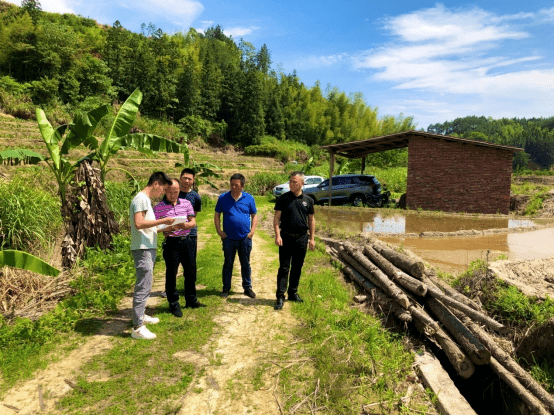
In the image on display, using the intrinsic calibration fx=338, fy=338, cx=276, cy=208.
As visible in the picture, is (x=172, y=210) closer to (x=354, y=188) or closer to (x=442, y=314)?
(x=442, y=314)

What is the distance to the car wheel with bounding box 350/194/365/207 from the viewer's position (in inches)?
705

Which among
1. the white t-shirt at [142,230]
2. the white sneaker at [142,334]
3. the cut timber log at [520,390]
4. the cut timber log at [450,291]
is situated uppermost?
the white t-shirt at [142,230]

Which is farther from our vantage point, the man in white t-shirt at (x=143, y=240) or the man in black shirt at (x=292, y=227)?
the man in black shirt at (x=292, y=227)

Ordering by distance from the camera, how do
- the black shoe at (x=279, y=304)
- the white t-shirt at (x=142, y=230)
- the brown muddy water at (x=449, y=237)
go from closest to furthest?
the white t-shirt at (x=142, y=230) < the black shoe at (x=279, y=304) < the brown muddy water at (x=449, y=237)

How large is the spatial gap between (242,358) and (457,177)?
15.4 m

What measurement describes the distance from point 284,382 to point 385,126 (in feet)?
170

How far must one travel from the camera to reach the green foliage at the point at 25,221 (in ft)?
19.7

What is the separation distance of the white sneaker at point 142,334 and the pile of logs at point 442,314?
333 cm

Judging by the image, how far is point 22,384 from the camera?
128 inches

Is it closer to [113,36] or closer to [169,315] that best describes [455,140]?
[169,315]

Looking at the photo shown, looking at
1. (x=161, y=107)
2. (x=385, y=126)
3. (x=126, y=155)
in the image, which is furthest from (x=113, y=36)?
(x=385, y=126)

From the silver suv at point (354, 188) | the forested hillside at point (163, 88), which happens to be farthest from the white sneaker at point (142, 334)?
the forested hillside at point (163, 88)

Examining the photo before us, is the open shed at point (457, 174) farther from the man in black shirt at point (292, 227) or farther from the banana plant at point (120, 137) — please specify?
the man in black shirt at point (292, 227)

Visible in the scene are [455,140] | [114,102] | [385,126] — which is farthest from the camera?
[385,126]
